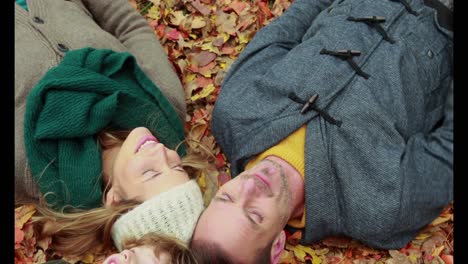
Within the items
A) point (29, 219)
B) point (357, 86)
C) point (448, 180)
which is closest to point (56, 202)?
point (29, 219)

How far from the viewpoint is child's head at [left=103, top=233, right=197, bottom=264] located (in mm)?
2088

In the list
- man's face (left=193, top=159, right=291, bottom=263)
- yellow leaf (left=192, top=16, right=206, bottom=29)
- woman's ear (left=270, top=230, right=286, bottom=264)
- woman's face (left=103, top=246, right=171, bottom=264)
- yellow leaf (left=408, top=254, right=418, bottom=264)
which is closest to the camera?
woman's face (left=103, top=246, right=171, bottom=264)

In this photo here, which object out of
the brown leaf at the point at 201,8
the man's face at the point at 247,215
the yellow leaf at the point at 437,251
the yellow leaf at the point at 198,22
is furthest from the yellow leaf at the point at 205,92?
the yellow leaf at the point at 437,251

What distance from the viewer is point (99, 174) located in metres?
2.51

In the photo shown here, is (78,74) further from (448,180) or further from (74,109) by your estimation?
(448,180)

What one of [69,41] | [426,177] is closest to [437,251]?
[426,177]

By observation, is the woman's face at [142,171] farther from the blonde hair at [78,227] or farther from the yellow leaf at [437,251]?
the yellow leaf at [437,251]

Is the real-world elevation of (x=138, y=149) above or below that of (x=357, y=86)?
below

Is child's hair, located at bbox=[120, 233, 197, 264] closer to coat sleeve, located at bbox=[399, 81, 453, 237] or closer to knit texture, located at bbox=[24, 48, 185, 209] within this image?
knit texture, located at bbox=[24, 48, 185, 209]

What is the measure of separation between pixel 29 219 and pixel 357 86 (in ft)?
5.69

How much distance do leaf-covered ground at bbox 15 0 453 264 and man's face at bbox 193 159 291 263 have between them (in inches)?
17.4

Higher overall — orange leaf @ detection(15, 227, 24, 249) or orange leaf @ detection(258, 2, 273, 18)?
orange leaf @ detection(258, 2, 273, 18)

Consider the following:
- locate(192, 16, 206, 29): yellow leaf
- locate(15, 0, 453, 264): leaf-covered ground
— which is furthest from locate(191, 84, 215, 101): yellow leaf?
locate(192, 16, 206, 29): yellow leaf

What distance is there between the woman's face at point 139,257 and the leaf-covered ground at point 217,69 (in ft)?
1.53
